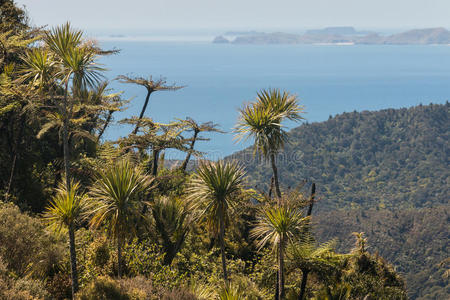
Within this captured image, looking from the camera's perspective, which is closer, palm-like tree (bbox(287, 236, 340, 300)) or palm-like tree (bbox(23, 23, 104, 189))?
palm-like tree (bbox(23, 23, 104, 189))

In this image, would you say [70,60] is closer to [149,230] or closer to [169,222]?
[149,230]

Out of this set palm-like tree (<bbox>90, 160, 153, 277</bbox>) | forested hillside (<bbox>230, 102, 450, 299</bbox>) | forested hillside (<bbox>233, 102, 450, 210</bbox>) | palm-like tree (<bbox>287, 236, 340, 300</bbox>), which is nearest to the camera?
palm-like tree (<bbox>90, 160, 153, 277</bbox>)

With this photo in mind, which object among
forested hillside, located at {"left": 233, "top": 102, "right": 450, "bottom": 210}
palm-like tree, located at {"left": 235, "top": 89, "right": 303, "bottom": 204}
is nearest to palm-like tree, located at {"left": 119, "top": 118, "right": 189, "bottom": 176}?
palm-like tree, located at {"left": 235, "top": 89, "right": 303, "bottom": 204}

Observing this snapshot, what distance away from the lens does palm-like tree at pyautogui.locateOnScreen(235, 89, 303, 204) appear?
1416 centimetres

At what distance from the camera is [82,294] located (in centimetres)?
1045

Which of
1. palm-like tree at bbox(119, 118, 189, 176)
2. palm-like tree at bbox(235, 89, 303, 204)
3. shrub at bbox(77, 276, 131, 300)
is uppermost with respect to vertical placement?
palm-like tree at bbox(235, 89, 303, 204)

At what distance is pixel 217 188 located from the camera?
11867 millimetres

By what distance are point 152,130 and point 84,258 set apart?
7125mm

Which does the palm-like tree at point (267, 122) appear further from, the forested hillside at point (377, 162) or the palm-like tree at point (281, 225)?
the forested hillside at point (377, 162)

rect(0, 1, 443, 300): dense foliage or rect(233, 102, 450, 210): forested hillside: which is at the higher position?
rect(0, 1, 443, 300): dense foliage

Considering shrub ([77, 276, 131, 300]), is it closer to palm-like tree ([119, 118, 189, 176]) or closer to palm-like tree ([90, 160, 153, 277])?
palm-like tree ([90, 160, 153, 277])

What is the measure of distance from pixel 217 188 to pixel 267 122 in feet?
11.0

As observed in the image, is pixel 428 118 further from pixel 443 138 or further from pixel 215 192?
pixel 215 192

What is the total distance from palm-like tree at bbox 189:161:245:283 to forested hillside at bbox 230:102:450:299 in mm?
102326
